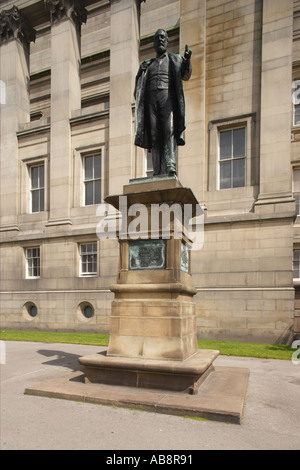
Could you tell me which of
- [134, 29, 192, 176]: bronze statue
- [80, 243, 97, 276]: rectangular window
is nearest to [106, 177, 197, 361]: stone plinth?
[134, 29, 192, 176]: bronze statue

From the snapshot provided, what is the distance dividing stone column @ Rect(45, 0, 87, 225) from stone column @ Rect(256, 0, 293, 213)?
1018cm

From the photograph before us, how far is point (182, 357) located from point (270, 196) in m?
10.2

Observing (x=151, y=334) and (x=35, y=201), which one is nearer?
(x=151, y=334)

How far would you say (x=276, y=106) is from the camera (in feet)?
49.0

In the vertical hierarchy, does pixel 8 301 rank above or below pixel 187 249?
below

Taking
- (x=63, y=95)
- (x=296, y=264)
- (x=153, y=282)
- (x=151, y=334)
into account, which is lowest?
(x=151, y=334)

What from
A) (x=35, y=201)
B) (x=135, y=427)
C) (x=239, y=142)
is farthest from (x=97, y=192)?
(x=135, y=427)

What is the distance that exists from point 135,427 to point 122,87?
17.1 metres

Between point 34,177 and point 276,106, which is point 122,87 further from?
point 276,106

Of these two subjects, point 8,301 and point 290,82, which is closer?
point 290,82

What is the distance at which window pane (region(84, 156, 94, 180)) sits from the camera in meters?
19.4
